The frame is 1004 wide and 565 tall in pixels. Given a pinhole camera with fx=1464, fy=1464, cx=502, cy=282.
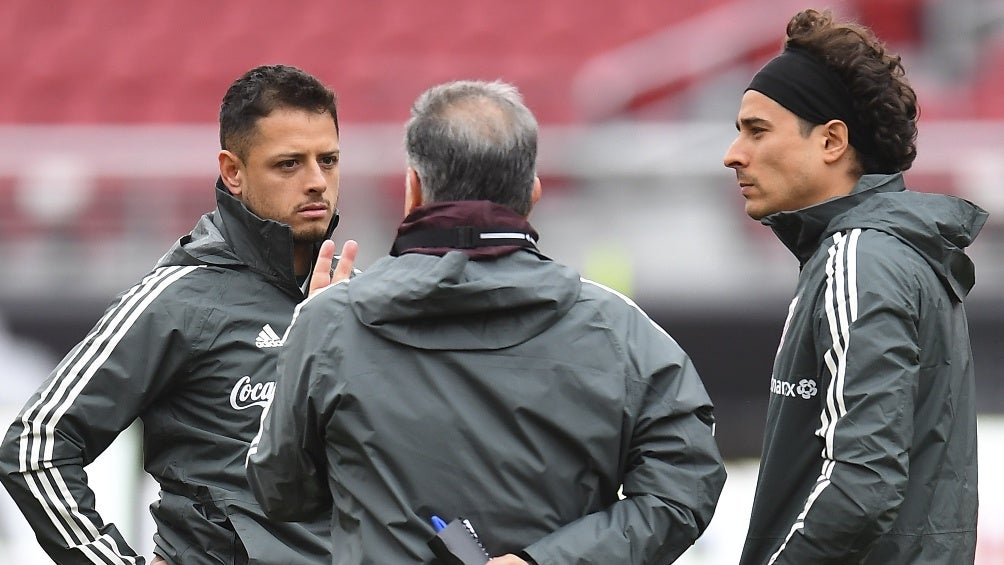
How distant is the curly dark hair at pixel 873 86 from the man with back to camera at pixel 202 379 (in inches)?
44.6

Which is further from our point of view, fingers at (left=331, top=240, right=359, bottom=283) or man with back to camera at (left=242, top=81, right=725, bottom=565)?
fingers at (left=331, top=240, right=359, bottom=283)

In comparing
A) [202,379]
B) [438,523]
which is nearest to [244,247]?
[202,379]

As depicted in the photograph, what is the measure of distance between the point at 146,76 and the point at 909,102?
10292mm

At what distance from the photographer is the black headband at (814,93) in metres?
3.17

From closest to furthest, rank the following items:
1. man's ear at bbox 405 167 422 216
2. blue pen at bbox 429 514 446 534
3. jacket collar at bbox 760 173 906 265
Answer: blue pen at bbox 429 514 446 534 < man's ear at bbox 405 167 422 216 < jacket collar at bbox 760 173 906 265

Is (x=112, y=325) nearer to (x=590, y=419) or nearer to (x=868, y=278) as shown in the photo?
(x=590, y=419)

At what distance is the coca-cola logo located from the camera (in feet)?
11.0

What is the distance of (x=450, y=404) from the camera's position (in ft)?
8.47

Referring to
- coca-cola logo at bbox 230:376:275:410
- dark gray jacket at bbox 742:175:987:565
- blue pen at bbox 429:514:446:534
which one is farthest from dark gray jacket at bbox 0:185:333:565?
dark gray jacket at bbox 742:175:987:565

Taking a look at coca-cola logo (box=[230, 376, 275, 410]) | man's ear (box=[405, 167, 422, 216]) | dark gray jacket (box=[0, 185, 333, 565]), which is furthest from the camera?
coca-cola logo (box=[230, 376, 275, 410])

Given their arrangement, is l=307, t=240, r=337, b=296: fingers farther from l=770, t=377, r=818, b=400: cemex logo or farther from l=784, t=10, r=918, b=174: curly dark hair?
l=784, t=10, r=918, b=174: curly dark hair

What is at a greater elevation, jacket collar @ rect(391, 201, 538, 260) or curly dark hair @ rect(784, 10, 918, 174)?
curly dark hair @ rect(784, 10, 918, 174)

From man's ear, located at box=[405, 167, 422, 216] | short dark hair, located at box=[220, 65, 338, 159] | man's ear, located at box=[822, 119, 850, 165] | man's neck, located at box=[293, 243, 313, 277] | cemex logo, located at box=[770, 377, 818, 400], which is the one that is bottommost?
cemex logo, located at box=[770, 377, 818, 400]

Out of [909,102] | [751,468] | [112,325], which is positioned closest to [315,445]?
[112,325]
